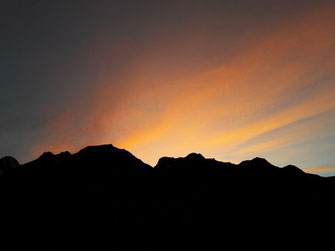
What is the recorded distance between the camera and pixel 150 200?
50625mm

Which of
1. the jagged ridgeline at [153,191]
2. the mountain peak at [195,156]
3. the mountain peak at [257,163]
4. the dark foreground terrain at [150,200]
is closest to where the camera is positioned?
the dark foreground terrain at [150,200]

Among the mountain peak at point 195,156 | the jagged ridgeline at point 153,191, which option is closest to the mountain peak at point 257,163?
the jagged ridgeline at point 153,191

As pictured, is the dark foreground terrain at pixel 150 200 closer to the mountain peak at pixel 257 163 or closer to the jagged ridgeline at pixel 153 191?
the jagged ridgeline at pixel 153 191

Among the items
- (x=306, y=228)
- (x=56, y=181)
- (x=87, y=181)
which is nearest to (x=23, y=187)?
(x=56, y=181)

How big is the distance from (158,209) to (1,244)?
82.5ft

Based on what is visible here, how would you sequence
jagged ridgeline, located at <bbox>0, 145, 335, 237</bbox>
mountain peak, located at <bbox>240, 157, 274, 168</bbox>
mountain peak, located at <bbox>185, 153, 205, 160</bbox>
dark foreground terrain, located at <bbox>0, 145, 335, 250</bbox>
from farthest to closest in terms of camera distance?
mountain peak, located at <bbox>185, 153, 205, 160</bbox>, mountain peak, located at <bbox>240, 157, 274, 168</bbox>, jagged ridgeline, located at <bbox>0, 145, 335, 237</bbox>, dark foreground terrain, located at <bbox>0, 145, 335, 250</bbox>

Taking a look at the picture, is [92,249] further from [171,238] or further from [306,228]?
[306,228]

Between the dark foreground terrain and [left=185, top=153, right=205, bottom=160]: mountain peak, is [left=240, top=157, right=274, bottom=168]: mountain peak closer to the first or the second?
the dark foreground terrain

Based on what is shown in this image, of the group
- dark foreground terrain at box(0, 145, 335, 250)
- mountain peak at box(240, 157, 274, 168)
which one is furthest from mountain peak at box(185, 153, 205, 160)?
mountain peak at box(240, 157, 274, 168)

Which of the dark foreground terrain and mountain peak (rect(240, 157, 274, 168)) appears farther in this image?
mountain peak (rect(240, 157, 274, 168))

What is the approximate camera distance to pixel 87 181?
49.9m

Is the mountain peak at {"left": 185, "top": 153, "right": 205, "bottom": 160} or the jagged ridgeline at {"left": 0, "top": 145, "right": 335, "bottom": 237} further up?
the mountain peak at {"left": 185, "top": 153, "right": 205, "bottom": 160}

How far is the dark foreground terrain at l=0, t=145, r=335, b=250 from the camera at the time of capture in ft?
138

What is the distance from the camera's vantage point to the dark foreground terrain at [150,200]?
41969mm
